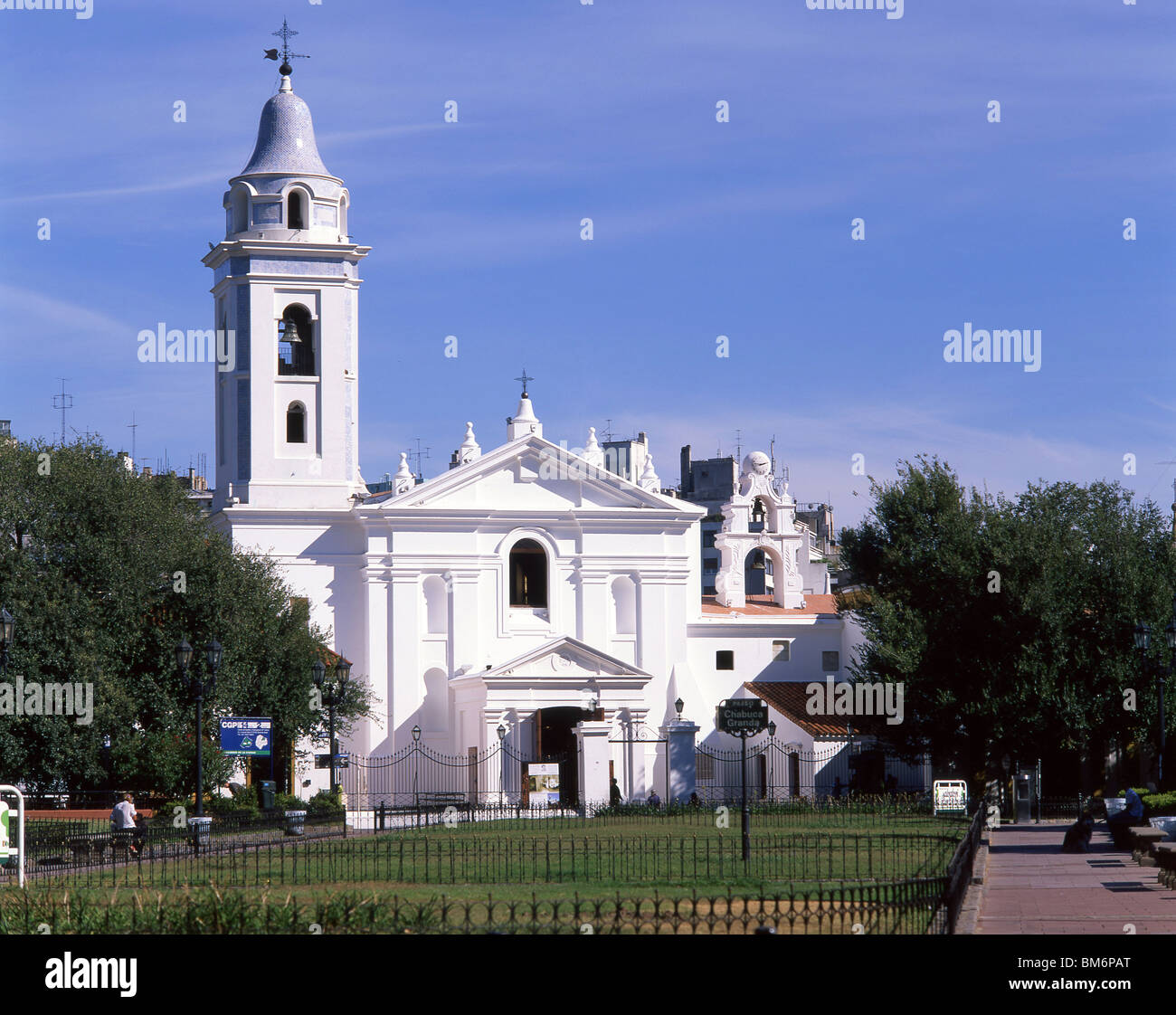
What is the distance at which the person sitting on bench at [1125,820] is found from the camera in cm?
2975

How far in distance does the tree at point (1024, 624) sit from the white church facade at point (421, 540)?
18.3 feet

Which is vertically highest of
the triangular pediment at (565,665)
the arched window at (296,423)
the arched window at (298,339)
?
the arched window at (298,339)

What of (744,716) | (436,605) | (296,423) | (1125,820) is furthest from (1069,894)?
(296,423)

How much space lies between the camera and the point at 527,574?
5775cm

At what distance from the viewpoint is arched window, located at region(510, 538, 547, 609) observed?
189 ft

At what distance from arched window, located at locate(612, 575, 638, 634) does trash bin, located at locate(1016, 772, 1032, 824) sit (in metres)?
16.2

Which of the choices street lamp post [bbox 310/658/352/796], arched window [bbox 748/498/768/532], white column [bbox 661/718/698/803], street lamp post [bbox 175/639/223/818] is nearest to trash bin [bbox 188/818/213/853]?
street lamp post [bbox 175/639/223/818]

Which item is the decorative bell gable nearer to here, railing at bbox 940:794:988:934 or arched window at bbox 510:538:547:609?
arched window at bbox 510:538:547:609

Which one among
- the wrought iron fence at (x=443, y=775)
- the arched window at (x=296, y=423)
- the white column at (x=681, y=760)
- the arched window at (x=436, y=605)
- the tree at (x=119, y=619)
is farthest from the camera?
the arched window at (x=296, y=423)

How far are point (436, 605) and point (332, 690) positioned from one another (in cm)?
1348

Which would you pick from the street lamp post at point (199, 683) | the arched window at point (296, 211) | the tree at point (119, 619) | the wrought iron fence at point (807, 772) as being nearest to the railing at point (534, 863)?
the street lamp post at point (199, 683)

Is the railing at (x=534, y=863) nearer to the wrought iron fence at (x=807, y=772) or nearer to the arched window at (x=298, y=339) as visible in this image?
the wrought iron fence at (x=807, y=772)
